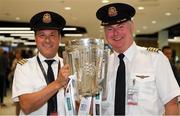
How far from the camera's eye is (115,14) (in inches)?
71.1

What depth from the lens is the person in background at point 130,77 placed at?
5.94ft

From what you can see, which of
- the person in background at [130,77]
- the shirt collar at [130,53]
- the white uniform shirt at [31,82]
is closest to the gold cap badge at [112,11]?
the person in background at [130,77]

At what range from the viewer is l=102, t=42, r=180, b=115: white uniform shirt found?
6.02 feet

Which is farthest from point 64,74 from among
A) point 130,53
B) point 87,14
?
point 87,14

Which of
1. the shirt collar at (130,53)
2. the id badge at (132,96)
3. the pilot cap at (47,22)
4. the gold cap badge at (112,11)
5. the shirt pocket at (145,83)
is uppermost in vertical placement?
the gold cap badge at (112,11)

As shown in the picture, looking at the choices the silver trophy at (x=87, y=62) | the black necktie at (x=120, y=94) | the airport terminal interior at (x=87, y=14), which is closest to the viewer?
the silver trophy at (x=87, y=62)

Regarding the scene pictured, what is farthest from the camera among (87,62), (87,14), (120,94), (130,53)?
(87,14)

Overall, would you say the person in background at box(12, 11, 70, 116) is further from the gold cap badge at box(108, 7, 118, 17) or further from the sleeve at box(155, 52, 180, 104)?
the sleeve at box(155, 52, 180, 104)

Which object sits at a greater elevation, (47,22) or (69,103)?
(47,22)

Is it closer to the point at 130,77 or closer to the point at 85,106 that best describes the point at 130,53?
the point at 130,77

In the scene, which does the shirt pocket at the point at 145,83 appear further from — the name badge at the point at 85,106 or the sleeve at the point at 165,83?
the name badge at the point at 85,106

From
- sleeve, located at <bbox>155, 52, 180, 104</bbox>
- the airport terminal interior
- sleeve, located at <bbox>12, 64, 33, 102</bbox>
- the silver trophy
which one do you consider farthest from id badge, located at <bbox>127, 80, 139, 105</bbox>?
the airport terminal interior

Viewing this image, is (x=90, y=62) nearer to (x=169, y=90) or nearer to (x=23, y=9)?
(x=169, y=90)

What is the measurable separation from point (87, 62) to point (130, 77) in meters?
0.43
